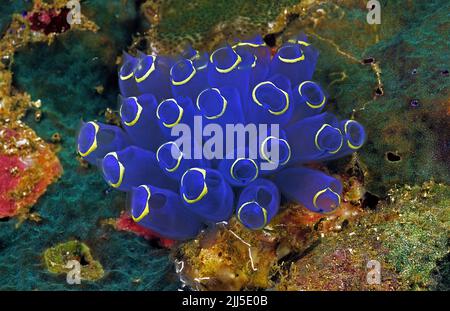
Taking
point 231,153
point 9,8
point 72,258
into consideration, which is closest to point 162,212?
point 231,153

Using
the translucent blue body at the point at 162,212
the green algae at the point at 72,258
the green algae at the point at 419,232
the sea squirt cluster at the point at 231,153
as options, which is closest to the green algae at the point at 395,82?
the green algae at the point at 419,232

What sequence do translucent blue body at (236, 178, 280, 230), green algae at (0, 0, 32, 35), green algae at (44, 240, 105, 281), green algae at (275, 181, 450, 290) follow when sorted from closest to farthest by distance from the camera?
1. green algae at (275, 181, 450, 290)
2. translucent blue body at (236, 178, 280, 230)
3. green algae at (44, 240, 105, 281)
4. green algae at (0, 0, 32, 35)

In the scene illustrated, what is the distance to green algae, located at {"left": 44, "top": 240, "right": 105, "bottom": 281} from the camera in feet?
11.1

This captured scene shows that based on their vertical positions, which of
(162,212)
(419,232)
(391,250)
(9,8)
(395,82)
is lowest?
(391,250)

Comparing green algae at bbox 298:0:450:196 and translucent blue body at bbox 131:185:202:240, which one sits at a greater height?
green algae at bbox 298:0:450:196

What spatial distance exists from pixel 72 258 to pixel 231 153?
1.69 metres

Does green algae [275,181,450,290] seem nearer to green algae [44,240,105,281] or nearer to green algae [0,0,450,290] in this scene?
green algae [0,0,450,290]

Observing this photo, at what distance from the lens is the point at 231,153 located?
9.15 ft

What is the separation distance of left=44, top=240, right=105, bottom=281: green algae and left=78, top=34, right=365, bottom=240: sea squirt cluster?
75cm

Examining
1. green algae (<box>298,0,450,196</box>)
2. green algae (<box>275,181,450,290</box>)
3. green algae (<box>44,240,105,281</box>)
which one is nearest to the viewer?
green algae (<box>275,181,450,290</box>)

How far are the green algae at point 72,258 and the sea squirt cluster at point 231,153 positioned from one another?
0.75 m

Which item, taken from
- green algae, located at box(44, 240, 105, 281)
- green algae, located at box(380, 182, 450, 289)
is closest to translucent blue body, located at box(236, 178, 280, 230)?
green algae, located at box(380, 182, 450, 289)

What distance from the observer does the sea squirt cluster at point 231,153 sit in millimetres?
2781

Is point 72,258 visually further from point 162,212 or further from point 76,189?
point 162,212
